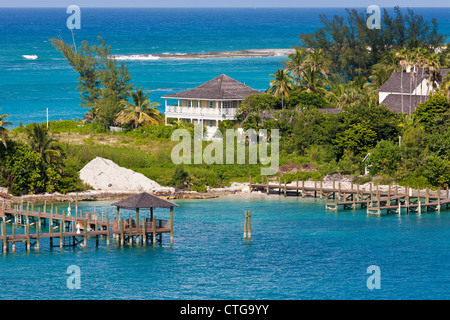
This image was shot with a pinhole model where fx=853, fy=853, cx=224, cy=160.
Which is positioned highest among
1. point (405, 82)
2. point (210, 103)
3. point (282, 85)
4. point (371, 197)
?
point (405, 82)

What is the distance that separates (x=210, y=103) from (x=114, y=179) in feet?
60.1

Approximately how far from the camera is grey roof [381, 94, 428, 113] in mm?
76838

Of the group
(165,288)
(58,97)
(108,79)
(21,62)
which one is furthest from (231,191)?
(21,62)

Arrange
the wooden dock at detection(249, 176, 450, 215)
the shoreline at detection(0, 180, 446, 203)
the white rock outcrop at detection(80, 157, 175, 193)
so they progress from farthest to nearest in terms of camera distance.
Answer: the white rock outcrop at detection(80, 157, 175, 193), the shoreline at detection(0, 180, 446, 203), the wooden dock at detection(249, 176, 450, 215)

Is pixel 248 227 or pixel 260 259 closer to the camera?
pixel 260 259

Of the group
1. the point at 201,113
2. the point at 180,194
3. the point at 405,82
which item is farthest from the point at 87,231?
the point at 405,82

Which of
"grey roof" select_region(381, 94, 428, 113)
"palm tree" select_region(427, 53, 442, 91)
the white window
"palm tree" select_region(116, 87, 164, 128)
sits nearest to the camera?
"palm tree" select_region(427, 53, 442, 91)

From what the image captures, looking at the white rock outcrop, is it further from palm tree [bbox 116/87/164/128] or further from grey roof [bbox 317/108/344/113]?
grey roof [bbox 317/108/344/113]

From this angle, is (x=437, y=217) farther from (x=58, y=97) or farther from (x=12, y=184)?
(x=58, y=97)

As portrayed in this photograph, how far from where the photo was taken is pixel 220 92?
80.9m

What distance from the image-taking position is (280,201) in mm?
64062

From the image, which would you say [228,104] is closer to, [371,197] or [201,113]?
[201,113]

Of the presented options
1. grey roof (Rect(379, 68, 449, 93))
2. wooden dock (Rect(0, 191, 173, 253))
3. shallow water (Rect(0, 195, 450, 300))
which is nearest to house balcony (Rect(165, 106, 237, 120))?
grey roof (Rect(379, 68, 449, 93))

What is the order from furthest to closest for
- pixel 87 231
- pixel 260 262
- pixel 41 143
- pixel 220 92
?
pixel 220 92, pixel 41 143, pixel 87 231, pixel 260 262
